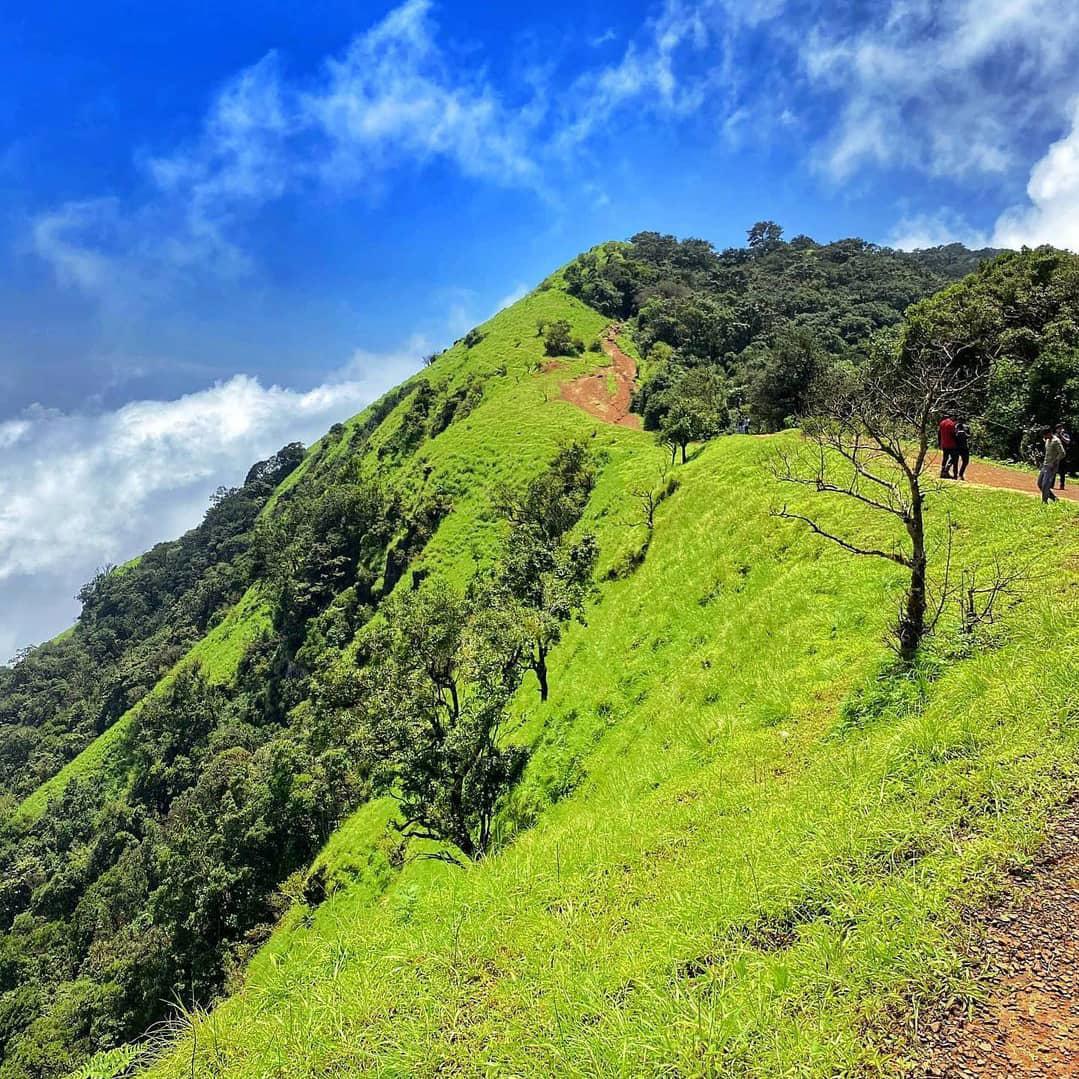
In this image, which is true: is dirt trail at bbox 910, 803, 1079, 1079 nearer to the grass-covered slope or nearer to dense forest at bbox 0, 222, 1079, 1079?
Result: the grass-covered slope

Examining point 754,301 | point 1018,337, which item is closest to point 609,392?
point 754,301

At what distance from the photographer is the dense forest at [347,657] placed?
2075 centimetres

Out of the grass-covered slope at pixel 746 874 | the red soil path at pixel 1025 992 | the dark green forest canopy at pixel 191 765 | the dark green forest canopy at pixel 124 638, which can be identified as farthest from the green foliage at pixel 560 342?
the red soil path at pixel 1025 992

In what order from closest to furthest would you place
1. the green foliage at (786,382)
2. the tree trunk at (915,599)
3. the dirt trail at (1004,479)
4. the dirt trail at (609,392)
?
1. the tree trunk at (915,599)
2. the dirt trail at (1004,479)
3. the green foliage at (786,382)
4. the dirt trail at (609,392)

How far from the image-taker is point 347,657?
45031mm

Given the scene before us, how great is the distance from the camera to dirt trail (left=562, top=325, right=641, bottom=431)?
64938 mm

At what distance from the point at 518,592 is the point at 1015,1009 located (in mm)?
21966

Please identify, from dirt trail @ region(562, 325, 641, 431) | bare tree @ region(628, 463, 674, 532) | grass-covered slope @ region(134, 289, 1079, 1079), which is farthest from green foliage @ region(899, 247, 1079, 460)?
dirt trail @ region(562, 325, 641, 431)

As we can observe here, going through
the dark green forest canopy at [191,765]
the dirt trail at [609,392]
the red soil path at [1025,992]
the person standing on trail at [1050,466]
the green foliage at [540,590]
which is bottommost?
the dark green forest canopy at [191,765]

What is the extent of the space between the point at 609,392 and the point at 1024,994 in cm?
7116

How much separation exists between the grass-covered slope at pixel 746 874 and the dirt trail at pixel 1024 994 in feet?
0.85

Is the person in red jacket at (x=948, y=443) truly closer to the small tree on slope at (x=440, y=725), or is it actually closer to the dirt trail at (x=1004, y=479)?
the dirt trail at (x=1004, y=479)

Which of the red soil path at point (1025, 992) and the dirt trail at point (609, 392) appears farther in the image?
the dirt trail at point (609, 392)

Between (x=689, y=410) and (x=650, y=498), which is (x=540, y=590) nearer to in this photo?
(x=650, y=498)
